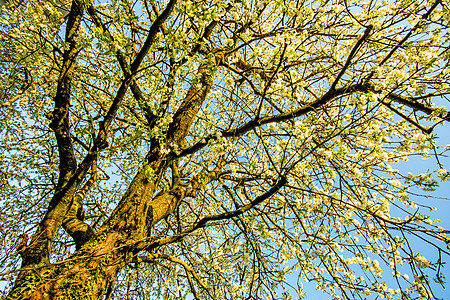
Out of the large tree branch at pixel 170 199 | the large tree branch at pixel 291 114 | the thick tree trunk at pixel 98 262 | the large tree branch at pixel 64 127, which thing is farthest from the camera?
the large tree branch at pixel 170 199

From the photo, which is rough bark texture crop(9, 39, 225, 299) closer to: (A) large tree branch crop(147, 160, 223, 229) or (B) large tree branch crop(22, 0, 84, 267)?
(A) large tree branch crop(147, 160, 223, 229)

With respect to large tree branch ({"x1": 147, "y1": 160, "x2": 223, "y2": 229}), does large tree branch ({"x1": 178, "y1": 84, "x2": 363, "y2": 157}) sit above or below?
above

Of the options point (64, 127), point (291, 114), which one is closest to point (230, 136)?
point (291, 114)

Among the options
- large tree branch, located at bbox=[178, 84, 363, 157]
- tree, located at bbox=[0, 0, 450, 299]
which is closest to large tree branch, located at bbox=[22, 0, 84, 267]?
tree, located at bbox=[0, 0, 450, 299]

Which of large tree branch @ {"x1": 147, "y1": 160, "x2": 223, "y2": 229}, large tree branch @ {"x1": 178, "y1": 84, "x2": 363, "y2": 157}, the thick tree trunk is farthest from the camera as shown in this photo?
large tree branch @ {"x1": 147, "y1": 160, "x2": 223, "y2": 229}

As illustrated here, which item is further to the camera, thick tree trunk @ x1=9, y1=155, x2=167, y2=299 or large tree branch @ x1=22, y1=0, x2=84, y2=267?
large tree branch @ x1=22, y1=0, x2=84, y2=267

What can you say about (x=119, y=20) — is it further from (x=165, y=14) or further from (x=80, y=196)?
(x=80, y=196)

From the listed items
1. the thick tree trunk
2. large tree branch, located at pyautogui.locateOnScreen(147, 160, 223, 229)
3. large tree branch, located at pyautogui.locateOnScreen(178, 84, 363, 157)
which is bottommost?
the thick tree trunk

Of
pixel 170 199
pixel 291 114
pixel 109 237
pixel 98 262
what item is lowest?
pixel 98 262

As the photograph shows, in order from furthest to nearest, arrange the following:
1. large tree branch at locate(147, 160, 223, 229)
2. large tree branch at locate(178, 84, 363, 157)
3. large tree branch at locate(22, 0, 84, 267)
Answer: large tree branch at locate(147, 160, 223, 229) → large tree branch at locate(22, 0, 84, 267) → large tree branch at locate(178, 84, 363, 157)

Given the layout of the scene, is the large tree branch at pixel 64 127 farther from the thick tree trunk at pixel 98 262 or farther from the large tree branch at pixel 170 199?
the large tree branch at pixel 170 199

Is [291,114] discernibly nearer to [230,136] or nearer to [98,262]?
[230,136]

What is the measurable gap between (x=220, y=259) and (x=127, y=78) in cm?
389

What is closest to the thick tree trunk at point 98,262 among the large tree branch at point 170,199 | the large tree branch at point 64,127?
the large tree branch at point 170,199
